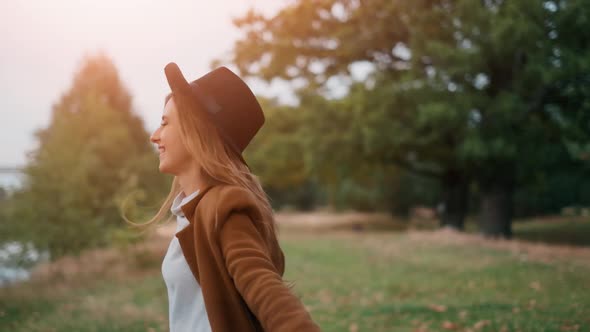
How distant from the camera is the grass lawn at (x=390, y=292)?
19.1 ft

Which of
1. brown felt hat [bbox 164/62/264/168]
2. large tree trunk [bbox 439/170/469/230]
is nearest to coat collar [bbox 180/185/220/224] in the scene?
brown felt hat [bbox 164/62/264/168]

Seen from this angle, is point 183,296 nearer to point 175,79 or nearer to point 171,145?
point 171,145

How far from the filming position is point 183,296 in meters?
1.90

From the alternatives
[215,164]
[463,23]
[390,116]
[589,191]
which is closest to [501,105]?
[463,23]

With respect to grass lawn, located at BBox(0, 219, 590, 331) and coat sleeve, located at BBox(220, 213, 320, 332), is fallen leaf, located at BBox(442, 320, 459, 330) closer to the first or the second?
grass lawn, located at BBox(0, 219, 590, 331)

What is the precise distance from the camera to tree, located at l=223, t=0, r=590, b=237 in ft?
36.7

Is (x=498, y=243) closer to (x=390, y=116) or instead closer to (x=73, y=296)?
(x=390, y=116)

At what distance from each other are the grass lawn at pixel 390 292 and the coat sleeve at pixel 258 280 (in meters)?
4.21

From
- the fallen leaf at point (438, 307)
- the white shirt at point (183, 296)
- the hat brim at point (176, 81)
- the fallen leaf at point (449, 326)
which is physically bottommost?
the fallen leaf at point (449, 326)

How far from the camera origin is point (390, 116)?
1426 cm

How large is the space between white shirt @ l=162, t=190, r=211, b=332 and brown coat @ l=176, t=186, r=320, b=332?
0.22ft

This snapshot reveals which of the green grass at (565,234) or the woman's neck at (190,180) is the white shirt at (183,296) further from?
the green grass at (565,234)

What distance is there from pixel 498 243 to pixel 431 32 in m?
5.36

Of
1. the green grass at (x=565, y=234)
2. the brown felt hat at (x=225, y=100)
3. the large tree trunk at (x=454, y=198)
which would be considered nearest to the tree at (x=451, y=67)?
the large tree trunk at (x=454, y=198)
